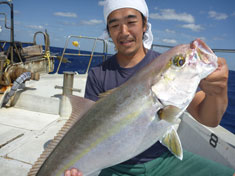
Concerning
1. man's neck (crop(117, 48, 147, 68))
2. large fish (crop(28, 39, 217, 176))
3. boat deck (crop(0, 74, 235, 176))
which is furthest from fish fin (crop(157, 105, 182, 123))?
boat deck (crop(0, 74, 235, 176))

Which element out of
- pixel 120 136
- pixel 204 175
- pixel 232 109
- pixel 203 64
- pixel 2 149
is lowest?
pixel 232 109

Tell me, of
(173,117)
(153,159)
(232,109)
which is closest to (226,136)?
(153,159)

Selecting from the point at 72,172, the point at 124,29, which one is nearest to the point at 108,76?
the point at 124,29

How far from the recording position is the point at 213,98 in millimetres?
1792

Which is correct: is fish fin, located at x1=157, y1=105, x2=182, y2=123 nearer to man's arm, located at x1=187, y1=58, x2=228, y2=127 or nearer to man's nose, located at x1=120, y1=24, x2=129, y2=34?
man's arm, located at x1=187, y1=58, x2=228, y2=127

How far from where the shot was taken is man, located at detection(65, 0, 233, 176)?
75.3 inches

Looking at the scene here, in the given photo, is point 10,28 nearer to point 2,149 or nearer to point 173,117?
point 2,149

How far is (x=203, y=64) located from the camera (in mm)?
1455

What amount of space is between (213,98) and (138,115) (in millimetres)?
803

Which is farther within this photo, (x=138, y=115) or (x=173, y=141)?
(x=173, y=141)

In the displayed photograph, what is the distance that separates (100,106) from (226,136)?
7.59ft

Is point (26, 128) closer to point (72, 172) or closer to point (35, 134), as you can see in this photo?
point (35, 134)

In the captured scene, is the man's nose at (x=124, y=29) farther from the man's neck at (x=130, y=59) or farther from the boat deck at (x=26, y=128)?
the boat deck at (x=26, y=128)

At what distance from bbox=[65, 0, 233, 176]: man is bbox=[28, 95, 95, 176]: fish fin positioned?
46cm
